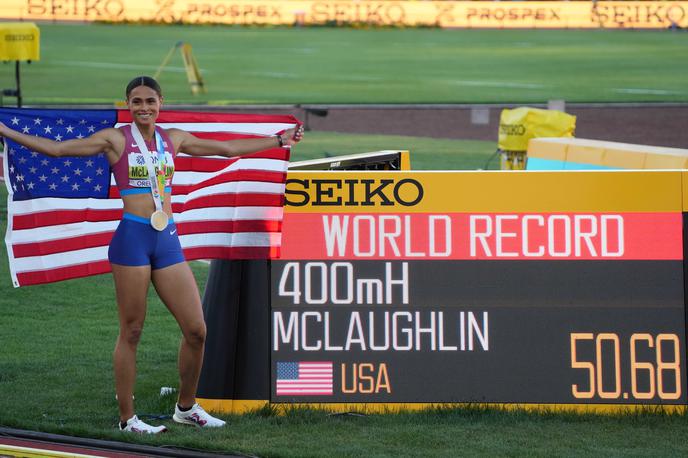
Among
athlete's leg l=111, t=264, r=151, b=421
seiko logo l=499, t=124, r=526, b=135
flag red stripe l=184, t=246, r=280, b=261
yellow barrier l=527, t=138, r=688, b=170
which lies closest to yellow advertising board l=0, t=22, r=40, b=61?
seiko logo l=499, t=124, r=526, b=135

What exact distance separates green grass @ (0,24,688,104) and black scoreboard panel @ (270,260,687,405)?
2319 centimetres

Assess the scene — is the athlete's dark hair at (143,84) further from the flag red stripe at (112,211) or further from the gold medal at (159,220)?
the flag red stripe at (112,211)

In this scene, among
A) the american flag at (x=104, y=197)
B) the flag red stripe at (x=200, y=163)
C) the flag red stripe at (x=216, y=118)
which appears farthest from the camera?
the flag red stripe at (x=200, y=163)

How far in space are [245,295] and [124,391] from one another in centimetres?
89

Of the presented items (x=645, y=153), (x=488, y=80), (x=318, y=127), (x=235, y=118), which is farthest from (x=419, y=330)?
(x=488, y=80)

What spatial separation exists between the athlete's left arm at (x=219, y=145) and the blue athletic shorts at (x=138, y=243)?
0.48 meters

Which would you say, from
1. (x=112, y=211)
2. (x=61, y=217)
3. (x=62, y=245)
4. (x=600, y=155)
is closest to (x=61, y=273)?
(x=62, y=245)

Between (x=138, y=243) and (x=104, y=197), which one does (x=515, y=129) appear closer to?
(x=104, y=197)

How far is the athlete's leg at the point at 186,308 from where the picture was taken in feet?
22.6

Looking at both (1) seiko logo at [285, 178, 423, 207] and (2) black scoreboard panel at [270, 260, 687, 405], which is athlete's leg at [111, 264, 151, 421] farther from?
(1) seiko logo at [285, 178, 423, 207]

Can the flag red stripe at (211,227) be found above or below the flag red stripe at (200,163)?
below

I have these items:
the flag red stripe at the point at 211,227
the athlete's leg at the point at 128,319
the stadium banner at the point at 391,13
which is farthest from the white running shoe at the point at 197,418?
the stadium banner at the point at 391,13

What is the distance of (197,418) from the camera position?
7.08 metres

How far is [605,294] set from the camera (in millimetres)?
7352
